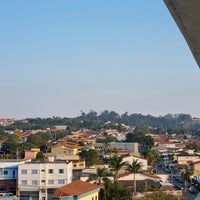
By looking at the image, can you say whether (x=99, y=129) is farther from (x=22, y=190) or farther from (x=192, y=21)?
(x=192, y=21)

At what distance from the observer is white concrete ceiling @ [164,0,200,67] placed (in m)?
1.41

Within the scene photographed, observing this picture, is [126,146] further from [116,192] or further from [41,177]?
[116,192]

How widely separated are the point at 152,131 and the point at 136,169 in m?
70.2

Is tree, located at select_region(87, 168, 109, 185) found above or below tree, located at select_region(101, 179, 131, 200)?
above

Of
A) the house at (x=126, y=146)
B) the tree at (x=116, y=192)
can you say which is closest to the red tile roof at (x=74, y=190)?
the tree at (x=116, y=192)

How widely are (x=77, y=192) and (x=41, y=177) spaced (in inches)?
244

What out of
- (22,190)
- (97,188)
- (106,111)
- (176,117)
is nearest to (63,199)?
(97,188)

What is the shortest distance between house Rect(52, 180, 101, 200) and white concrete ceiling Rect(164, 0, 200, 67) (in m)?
16.7

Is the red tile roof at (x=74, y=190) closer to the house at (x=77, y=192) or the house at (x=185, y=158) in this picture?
the house at (x=77, y=192)

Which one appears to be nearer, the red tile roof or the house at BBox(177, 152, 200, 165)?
the red tile roof

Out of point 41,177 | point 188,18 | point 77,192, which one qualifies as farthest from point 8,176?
point 188,18

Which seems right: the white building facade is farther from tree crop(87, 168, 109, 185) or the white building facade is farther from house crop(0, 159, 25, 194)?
tree crop(87, 168, 109, 185)

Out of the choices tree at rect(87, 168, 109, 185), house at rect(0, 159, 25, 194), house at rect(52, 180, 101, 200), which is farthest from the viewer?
house at rect(0, 159, 25, 194)

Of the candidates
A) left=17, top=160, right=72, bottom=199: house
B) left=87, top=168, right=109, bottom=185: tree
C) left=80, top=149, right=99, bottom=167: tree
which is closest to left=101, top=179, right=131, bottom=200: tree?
left=87, top=168, right=109, bottom=185: tree
